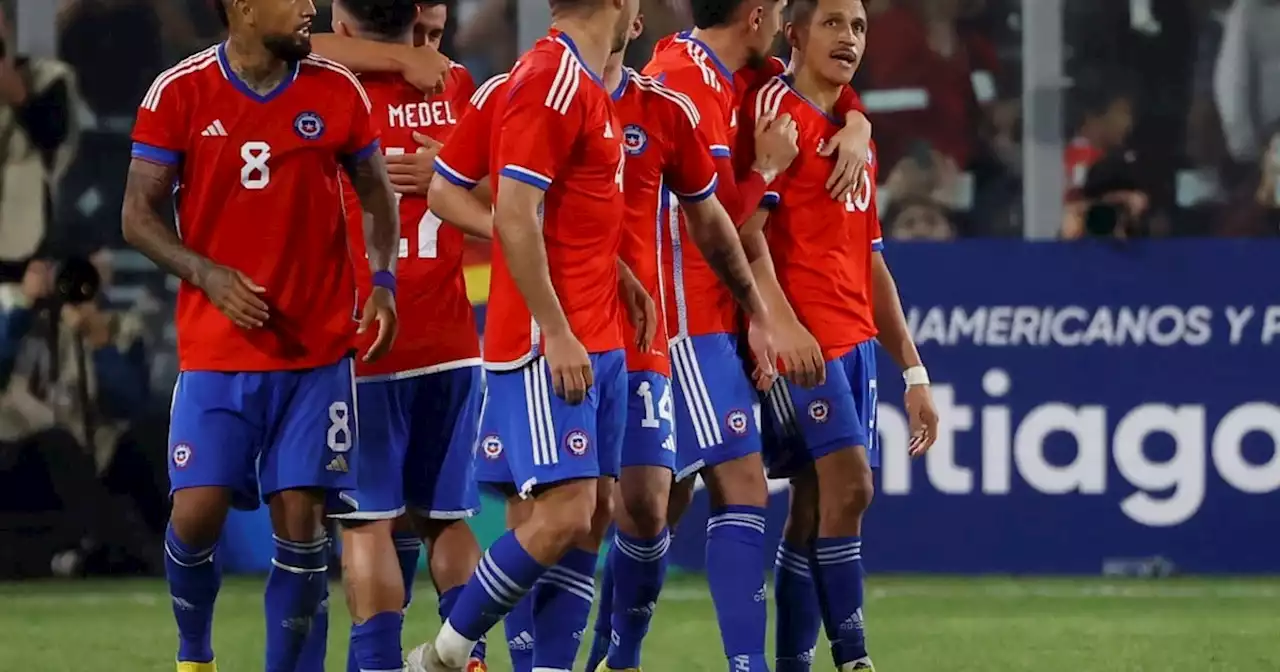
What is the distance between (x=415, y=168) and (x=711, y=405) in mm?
1118

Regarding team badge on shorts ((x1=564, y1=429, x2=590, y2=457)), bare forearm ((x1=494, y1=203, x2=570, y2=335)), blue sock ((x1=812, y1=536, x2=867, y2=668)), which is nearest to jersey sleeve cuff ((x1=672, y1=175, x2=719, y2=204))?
bare forearm ((x1=494, y1=203, x2=570, y2=335))

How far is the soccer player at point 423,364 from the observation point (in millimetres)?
6824

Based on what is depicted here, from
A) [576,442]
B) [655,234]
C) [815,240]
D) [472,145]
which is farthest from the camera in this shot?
[815,240]

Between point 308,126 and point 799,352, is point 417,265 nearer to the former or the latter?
point 308,126

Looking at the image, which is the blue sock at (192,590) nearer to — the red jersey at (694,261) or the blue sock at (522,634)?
the blue sock at (522,634)

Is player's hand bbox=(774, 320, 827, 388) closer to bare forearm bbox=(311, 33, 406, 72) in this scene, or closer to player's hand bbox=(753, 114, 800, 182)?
player's hand bbox=(753, 114, 800, 182)

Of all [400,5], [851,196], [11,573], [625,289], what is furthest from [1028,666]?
[11,573]

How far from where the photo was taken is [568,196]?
598cm

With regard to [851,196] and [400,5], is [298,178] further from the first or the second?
[851,196]

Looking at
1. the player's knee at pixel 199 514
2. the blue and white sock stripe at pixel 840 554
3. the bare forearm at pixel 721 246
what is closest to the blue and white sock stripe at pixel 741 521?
the blue and white sock stripe at pixel 840 554

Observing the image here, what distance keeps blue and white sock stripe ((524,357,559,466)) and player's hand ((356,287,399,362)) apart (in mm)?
674

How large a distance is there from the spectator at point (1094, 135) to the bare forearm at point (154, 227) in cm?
633

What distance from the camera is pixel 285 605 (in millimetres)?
6348

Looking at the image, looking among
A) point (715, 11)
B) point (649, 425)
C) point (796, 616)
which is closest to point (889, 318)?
point (796, 616)
